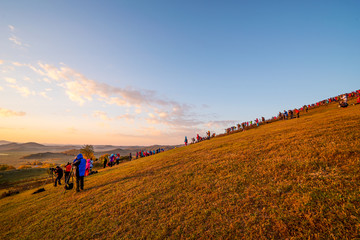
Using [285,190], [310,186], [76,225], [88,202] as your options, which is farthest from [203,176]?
[88,202]

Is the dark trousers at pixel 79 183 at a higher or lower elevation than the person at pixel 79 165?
lower

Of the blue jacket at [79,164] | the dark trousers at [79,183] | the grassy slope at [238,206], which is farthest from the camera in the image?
the dark trousers at [79,183]

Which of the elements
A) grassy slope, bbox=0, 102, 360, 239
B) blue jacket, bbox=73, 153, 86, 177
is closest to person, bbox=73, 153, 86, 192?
blue jacket, bbox=73, 153, 86, 177

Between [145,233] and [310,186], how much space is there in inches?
253

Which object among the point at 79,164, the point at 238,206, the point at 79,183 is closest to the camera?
the point at 238,206

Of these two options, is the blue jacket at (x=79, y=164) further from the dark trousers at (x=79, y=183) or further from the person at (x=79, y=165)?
the dark trousers at (x=79, y=183)

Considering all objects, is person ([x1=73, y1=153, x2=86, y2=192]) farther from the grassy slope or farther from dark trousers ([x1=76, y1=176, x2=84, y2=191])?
the grassy slope

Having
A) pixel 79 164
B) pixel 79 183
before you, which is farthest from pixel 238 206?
pixel 79 183

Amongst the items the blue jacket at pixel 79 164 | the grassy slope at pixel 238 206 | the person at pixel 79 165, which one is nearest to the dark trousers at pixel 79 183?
the person at pixel 79 165

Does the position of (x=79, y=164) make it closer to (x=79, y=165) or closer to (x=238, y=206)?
(x=79, y=165)

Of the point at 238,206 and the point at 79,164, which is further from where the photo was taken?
the point at 79,164

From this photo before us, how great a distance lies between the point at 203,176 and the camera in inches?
356

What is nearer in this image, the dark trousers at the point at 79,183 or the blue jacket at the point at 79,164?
the blue jacket at the point at 79,164

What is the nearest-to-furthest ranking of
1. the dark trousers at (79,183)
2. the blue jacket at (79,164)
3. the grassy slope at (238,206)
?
the grassy slope at (238,206), the blue jacket at (79,164), the dark trousers at (79,183)
